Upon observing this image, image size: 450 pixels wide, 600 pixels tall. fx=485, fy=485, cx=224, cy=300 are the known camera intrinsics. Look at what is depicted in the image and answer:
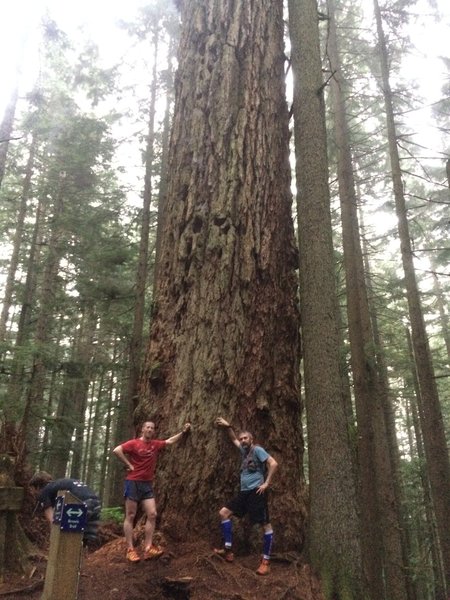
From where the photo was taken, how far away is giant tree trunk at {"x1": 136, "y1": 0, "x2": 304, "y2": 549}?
17.8 feet

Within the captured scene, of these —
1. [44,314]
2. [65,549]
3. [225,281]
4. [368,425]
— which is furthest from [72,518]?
[44,314]

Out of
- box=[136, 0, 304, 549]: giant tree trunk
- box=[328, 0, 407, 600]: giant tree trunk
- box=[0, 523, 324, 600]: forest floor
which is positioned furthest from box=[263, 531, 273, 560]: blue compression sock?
box=[328, 0, 407, 600]: giant tree trunk

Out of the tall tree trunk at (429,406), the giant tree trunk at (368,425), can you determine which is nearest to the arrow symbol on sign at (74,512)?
the giant tree trunk at (368,425)

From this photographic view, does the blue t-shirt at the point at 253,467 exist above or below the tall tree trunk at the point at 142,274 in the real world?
below

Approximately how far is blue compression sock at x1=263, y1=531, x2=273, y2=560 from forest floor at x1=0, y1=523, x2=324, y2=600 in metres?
0.17

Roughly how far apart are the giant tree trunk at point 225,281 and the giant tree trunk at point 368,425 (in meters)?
4.43

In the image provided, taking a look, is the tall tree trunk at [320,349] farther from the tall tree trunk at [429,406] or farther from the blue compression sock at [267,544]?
the tall tree trunk at [429,406]

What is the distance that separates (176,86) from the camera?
24.1 feet

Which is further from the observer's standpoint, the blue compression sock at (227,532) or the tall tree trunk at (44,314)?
the tall tree trunk at (44,314)

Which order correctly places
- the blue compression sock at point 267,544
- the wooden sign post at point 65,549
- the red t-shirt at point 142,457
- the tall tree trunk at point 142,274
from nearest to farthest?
the wooden sign post at point 65,549, the blue compression sock at point 267,544, the red t-shirt at point 142,457, the tall tree trunk at point 142,274

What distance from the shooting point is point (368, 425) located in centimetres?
1056

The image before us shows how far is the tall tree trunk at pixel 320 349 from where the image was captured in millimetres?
5133

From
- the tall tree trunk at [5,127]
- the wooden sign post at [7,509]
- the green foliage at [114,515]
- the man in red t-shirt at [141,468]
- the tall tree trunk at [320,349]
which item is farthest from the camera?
the tall tree trunk at [5,127]

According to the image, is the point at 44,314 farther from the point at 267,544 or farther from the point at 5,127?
the point at 267,544
